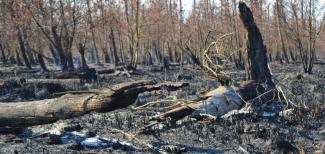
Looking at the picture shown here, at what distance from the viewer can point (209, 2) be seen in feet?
162

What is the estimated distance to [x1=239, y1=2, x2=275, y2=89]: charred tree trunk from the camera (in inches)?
462

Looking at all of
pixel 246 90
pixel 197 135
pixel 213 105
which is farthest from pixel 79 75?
pixel 197 135

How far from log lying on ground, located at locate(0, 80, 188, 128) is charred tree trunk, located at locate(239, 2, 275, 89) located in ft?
12.7

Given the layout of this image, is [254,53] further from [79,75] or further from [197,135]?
[79,75]

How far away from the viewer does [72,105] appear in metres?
8.25

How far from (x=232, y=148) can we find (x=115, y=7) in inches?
1223

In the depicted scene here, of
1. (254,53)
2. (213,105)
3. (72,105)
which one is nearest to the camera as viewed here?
(72,105)

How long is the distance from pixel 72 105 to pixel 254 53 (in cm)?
569

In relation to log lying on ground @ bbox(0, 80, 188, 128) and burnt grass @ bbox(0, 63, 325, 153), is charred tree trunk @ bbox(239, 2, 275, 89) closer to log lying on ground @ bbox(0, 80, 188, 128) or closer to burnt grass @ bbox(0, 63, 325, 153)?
burnt grass @ bbox(0, 63, 325, 153)

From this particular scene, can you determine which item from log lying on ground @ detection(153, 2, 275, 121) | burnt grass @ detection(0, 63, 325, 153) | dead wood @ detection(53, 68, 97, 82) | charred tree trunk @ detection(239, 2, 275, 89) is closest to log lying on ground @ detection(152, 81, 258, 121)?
log lying on ground @ detection(153, 2, 275, 121)

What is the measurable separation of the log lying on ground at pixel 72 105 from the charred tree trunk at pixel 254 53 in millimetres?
3882

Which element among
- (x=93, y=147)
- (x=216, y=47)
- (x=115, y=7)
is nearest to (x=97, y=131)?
(x=93, y=147)

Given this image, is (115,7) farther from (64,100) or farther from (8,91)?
(64,100)

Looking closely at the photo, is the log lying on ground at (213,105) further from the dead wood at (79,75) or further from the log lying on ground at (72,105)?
the dead wood at (79,75)
